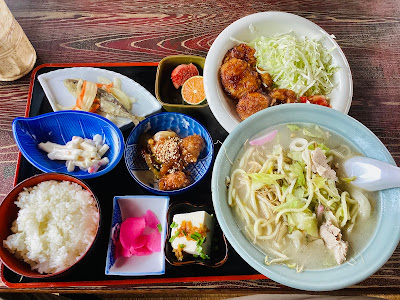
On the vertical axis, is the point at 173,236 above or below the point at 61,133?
below

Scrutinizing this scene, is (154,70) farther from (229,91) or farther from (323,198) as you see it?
(323,198)

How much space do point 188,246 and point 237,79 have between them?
96 centimetres

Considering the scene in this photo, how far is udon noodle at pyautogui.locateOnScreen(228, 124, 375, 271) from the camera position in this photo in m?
1.39

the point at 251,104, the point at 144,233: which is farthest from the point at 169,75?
the point at 144,233

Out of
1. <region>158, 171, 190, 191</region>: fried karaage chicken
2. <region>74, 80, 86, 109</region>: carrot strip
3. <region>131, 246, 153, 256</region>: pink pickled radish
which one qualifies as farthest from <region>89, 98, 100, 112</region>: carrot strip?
<region>131, 246, 153, 256</region>: pink pickled radish

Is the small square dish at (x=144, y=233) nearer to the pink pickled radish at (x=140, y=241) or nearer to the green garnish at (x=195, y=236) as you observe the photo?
the pink pickled radish at (x=140, y=241)

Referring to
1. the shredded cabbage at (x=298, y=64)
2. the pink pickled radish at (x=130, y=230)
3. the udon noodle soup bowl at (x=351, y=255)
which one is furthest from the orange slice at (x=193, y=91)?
the pink pickled radish at (x=130, y=230)

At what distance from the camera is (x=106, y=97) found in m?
2.02

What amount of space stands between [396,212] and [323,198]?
29cm

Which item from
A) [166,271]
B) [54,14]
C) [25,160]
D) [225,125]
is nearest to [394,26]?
[225,125]

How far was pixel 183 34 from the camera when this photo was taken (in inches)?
93.2

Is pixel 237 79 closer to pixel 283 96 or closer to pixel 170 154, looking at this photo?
pixel 283 96

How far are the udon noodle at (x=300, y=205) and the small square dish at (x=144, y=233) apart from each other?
463mm

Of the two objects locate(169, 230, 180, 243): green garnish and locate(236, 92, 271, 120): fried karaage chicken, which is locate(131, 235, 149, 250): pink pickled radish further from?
locate(236, 92, 271, 120): fried karaage chicken
